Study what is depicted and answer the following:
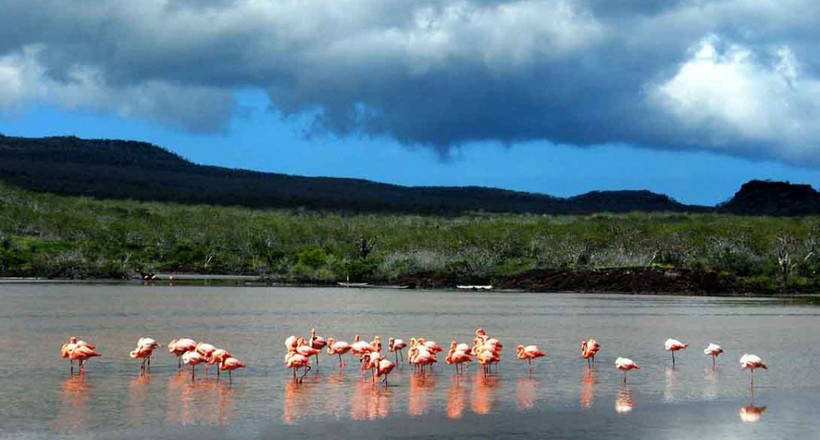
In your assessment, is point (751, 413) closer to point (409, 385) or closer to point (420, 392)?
point (420, 392)

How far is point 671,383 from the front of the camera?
2200cm

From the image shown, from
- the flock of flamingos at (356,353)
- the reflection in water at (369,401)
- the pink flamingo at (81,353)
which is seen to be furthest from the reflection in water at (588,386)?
the pink flamingo at (81,353)

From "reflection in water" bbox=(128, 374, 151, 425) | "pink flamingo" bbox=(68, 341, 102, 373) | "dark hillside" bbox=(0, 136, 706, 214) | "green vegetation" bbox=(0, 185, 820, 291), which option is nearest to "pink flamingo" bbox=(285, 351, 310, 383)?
"reflection in water" bbox=(128, 374, 151, 425)

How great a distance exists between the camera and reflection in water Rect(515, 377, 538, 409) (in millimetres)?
18828

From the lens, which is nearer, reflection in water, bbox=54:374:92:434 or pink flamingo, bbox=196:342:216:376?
reflection in water, bbox=54:374:92:434

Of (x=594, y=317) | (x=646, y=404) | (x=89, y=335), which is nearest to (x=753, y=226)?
(x=594, y=317)

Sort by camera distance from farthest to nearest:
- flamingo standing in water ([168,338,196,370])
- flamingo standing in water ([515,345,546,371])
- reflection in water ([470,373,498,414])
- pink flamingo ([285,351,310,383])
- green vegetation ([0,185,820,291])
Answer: green vegetation ([0,185,820,291]), flamingo standing in water ([515,345,546,371]), flamingo standing in water ([168,338,196,370]), pink flamingo ([285,351,310,383]), reflection in water ([470,373,498,414])

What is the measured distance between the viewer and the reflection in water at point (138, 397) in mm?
16850

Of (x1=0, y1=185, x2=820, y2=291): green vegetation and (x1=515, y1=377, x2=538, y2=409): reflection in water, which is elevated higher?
(x1=0, y1=185, x2=820, y2=291): green vegetation

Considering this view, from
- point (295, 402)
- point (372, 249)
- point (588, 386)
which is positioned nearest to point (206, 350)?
point (295, 402)

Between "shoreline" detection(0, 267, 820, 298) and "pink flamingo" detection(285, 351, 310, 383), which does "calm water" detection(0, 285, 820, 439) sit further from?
"shoreline" detection(0, 267, 820, 298)

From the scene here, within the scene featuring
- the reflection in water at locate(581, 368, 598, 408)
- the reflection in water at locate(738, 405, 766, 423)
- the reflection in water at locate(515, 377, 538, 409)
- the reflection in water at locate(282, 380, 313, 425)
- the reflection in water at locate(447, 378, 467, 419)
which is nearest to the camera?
the reflection in water at locate(282, 380, 313, 425)

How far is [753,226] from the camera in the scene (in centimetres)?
9269

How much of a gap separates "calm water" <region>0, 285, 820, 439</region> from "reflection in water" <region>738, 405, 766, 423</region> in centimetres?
8
